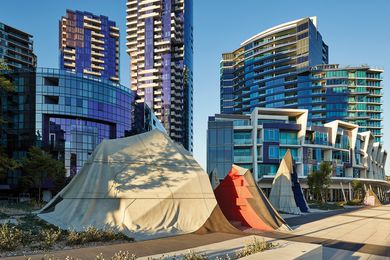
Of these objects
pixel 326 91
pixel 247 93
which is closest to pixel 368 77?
pixel 326 91

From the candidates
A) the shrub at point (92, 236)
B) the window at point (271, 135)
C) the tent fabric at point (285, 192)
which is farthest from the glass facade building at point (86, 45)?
the shrub at point (92, 236)

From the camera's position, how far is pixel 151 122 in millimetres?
109062

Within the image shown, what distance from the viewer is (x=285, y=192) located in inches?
1529

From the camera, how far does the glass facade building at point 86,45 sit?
169m

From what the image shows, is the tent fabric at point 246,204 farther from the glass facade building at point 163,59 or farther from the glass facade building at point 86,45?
the glass facade building at point 86,45

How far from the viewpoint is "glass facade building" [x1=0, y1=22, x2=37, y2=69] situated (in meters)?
124

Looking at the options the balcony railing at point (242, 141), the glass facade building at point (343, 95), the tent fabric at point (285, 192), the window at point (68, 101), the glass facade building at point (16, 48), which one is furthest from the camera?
the glass facade building at point (343, 95)

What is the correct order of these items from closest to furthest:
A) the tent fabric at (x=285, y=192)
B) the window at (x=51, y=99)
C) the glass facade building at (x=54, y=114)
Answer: the tent fabric at (x=285, y=192) < the glass facade building at (x=54, y=114) < the window at (x=51, y=99)

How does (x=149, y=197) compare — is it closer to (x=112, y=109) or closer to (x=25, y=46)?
(x=112, y=109)

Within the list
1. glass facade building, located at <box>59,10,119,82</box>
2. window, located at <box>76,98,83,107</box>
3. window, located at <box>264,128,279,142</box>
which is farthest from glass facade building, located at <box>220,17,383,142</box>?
window, located at <box>76,98,83,107</box>

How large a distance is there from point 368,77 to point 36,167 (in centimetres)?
13398

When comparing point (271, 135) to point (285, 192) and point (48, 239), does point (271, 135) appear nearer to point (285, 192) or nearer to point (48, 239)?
point (285, 192)

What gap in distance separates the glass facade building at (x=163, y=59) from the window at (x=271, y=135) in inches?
2768

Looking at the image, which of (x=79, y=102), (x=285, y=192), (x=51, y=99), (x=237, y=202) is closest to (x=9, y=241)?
(x=237, y=202)
